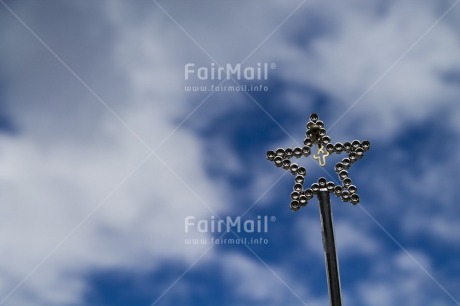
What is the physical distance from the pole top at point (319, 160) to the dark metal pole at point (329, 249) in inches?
8.2

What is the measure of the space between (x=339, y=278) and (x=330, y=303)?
16.4 inches

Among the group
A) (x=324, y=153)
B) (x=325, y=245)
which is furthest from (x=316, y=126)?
(x=325, y=245)

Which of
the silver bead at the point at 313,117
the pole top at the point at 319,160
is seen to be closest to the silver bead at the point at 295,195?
the pole top at the point at 319,160

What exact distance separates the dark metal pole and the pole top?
209mm

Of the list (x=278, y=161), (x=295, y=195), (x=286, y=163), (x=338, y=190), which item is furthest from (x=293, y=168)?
(x=338, y=190)

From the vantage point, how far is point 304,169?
420 inches

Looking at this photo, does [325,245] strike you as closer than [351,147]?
Yes

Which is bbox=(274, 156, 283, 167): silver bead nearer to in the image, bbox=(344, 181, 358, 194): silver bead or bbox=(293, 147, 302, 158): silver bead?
bbox=(293, 147, 302, 158): silver bead

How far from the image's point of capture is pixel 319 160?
11.0 meters

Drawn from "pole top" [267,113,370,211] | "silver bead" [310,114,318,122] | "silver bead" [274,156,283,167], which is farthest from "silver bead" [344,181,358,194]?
"silver bead" [310,114,318,122]

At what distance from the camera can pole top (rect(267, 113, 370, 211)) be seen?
34.3 ft

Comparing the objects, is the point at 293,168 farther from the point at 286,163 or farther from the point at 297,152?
the point at 297,152

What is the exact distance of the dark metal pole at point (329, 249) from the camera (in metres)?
9.58

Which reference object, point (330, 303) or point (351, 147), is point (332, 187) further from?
point (330, 303)
